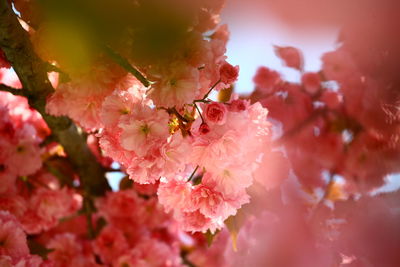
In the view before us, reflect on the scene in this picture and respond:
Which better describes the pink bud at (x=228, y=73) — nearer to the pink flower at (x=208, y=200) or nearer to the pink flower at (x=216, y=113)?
the pink flower at (x=216, y=113)

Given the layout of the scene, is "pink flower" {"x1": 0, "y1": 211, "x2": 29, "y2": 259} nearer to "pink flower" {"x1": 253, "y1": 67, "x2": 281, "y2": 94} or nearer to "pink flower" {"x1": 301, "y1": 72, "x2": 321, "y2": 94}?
"pink flower" {"x1": 253, "y1": 67, "x2": 281, "y2": 94}

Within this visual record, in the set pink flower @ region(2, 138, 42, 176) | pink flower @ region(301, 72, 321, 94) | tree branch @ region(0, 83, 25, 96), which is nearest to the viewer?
tree branch @ region(0, 83, 25, 96)

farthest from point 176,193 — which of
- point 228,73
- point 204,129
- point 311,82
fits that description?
point 311,82

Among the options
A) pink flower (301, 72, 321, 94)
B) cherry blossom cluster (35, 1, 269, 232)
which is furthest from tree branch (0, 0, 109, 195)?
pink flower (301, 72, 321, 94)

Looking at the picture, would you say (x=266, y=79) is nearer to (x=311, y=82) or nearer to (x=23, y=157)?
(x=311, y=82)

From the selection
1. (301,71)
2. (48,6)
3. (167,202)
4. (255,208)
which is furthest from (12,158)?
(301,71)

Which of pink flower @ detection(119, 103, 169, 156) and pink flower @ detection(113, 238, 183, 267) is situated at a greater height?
pink flower @ detection(119, 103, 169, 156)
